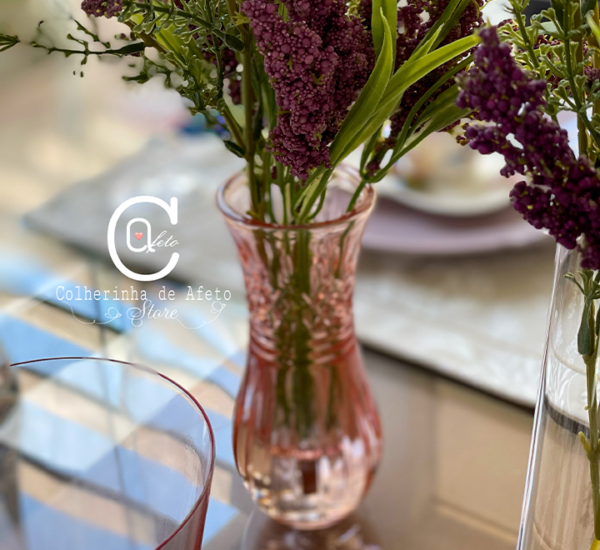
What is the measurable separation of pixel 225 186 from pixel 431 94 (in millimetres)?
155

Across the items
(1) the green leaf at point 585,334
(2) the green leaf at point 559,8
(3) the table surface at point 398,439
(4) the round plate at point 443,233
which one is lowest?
(3) the table surface at point 398,439

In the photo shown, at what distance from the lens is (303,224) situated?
17.1 inches

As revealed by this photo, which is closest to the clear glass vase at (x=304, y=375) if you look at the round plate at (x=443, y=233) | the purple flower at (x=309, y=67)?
the purple flower at (x=309, y=67)

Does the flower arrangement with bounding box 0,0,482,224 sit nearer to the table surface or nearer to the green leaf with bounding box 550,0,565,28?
the green leaf with bounding box 550,0,565,28

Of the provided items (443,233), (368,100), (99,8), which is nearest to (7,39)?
(99,8)

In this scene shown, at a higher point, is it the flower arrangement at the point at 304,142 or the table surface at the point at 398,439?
the flower arrangement at the point at 304,142

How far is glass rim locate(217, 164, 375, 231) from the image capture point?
433mm

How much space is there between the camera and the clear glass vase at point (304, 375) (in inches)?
18.0

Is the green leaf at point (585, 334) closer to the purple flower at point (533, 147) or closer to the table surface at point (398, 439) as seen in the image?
the purple flower at point (533, 147)

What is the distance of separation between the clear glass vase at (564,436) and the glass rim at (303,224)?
131mm

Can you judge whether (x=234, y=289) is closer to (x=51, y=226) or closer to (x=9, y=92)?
(x=51, y=226)

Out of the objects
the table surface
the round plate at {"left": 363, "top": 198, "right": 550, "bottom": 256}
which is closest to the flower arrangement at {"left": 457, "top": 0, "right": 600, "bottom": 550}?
the table surface

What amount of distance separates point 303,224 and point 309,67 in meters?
0.14

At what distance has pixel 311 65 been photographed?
31 cm
